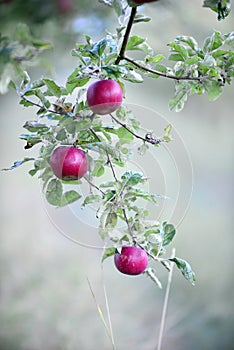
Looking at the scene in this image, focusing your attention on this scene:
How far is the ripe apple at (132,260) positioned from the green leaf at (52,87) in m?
0.21

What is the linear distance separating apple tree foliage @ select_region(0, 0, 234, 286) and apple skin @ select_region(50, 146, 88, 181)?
2cm

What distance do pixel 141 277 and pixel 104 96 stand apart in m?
1.20

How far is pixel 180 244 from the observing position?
5.04 ft

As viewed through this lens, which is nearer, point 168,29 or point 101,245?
point 101,245

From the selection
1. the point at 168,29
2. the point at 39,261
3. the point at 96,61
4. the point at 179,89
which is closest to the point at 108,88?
the point at 96,61

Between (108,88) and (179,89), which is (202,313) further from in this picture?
(108,88)

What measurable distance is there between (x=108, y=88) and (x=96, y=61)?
5 centimetres

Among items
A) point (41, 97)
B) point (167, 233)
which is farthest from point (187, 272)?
point (41, 97)

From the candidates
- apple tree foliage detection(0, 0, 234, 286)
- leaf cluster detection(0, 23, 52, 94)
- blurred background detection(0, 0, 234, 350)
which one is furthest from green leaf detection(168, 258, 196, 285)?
blurred background detection(0, 0, 234, 350)

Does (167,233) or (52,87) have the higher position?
(52,87)

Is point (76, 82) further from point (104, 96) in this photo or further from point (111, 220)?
point (111, 220)

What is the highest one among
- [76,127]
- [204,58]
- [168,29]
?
[168,29]

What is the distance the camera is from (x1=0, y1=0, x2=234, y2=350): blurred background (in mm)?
1455

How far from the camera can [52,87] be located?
1.64ft
